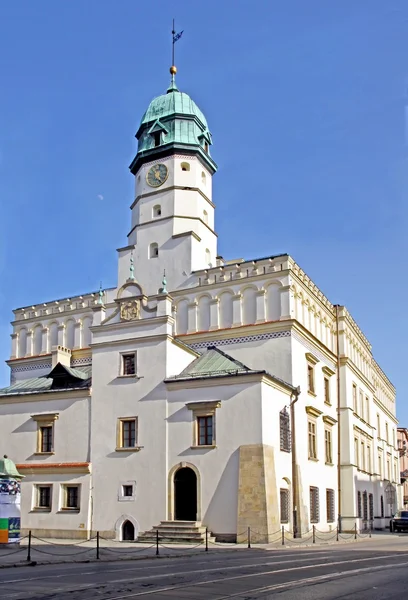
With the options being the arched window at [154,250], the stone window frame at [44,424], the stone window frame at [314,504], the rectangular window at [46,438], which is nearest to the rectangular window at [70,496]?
the stone window frame at [44,424]

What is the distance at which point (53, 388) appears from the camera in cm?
3916

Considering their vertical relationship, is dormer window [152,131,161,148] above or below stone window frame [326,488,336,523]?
above

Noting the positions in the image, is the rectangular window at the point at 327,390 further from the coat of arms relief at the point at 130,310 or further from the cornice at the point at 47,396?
the cornice at the point at 47,396

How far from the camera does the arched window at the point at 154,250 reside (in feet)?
143

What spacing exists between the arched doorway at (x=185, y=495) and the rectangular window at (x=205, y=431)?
144cm

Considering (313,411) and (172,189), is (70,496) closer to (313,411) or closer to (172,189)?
(313,411)

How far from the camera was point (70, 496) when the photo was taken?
36.0 m

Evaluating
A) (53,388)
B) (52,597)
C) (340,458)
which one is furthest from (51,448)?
(52,597)

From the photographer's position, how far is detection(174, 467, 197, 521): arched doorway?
33.0 metres

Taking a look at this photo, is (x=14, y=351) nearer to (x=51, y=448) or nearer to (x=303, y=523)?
(x=51, y=448)

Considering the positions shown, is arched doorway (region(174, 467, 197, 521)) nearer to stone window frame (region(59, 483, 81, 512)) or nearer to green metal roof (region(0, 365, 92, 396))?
stone window frame (region(59, 483, 81, 512))

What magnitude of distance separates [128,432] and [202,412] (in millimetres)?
4359

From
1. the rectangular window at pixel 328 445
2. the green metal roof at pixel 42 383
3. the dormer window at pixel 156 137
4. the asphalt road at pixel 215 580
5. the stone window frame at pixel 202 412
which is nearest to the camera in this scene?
the asphalt road at pixel 215 580

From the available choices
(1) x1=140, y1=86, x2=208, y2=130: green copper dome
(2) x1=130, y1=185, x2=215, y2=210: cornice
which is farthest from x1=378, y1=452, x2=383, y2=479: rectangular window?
(1) x1=140, y1=86, x2=208, y2=130: green copper dome
